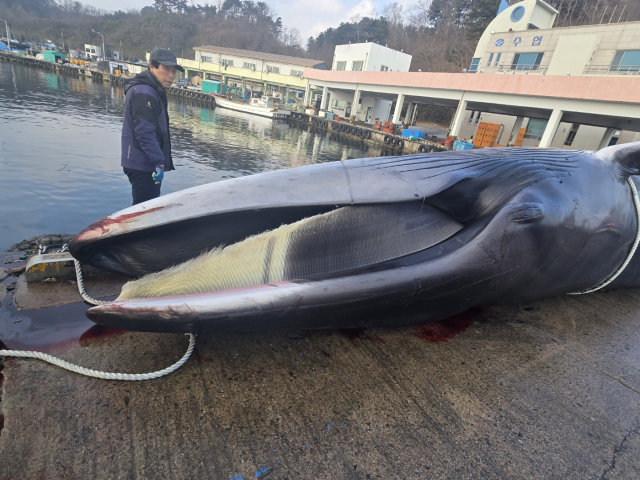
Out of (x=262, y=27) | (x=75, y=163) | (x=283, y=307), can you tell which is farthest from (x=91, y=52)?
(x=283, y=307)

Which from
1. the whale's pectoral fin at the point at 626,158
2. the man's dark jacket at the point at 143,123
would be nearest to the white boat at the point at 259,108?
the man's dark jacket at the point at 143,123

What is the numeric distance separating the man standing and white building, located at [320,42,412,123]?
153ft

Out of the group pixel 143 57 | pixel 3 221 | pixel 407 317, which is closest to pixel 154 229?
pixel 407 317

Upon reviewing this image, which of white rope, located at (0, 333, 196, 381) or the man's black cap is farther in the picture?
the man's black cap

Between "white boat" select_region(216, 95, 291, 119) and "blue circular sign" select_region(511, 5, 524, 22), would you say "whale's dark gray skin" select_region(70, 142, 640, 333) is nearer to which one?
"white boat" select_region(216, 95, 291, 119)

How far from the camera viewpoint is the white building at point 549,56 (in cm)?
2844

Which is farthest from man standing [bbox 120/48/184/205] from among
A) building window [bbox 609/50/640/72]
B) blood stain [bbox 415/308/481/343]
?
building window [bbox 609/50/640/72]

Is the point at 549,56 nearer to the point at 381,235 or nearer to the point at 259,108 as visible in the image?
the point at 259,108

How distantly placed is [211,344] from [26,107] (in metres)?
26.2

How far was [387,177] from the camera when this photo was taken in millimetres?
2465

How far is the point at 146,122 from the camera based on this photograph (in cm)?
387

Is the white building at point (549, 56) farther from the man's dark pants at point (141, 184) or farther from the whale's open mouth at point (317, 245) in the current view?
the man's dark pants at point (141, 184)

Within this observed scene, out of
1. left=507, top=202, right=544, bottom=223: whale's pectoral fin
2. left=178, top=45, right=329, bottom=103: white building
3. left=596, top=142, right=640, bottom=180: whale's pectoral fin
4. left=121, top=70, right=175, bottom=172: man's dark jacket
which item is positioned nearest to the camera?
left=507, top=202, right=544, bottom=223: whale's pectoral fin

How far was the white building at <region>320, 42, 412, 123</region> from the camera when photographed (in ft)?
157
